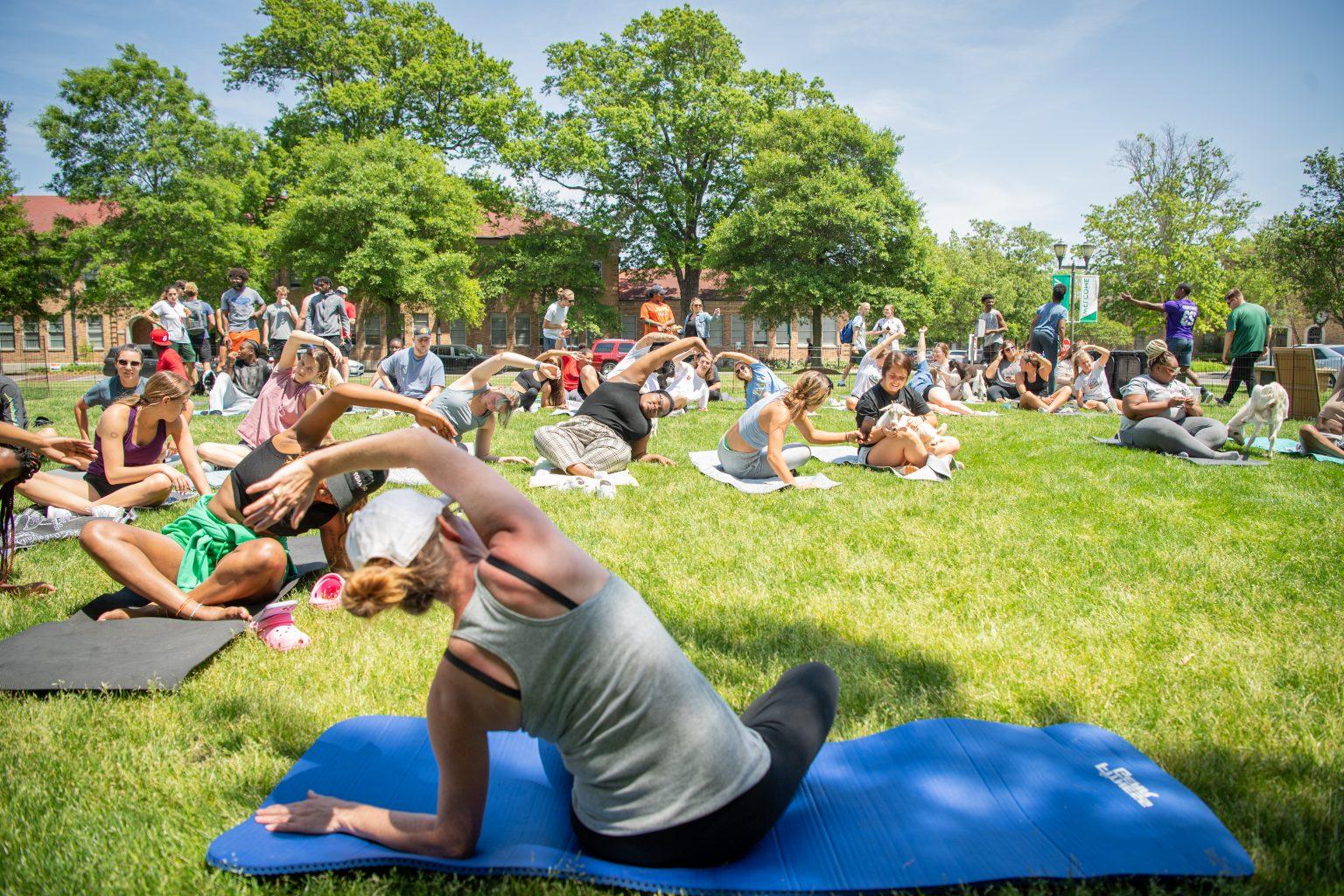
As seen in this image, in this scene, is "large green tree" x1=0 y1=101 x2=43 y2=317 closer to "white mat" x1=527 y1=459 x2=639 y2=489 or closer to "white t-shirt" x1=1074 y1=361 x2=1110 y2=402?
"white mat" x1=527 y1=459 x2=639 y2=489

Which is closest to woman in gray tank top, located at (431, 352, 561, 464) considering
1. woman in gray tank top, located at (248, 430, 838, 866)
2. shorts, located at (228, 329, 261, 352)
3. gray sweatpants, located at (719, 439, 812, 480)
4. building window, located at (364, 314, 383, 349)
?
gray sweatpants, located at (719, 439, 812, 480)

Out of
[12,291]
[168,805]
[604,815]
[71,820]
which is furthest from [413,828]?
[12,291]

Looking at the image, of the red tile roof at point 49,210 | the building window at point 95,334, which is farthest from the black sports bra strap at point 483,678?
the red tile roof at point 49,210

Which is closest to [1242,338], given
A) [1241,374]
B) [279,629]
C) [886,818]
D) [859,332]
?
[1241,374]

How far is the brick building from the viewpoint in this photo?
41.8 m

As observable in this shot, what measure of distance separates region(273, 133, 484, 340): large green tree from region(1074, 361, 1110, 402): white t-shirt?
87.8 ft

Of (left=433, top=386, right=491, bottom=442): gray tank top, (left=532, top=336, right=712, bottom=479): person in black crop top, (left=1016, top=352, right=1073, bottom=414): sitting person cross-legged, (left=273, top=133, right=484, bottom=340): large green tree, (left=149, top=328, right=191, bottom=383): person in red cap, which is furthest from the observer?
(left=273, top=133, right=484, bottom=340): large green tree

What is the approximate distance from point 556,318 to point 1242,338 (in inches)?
500

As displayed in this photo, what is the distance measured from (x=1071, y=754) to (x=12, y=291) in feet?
149

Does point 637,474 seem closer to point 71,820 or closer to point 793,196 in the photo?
point 71,820

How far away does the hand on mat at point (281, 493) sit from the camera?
222 cm

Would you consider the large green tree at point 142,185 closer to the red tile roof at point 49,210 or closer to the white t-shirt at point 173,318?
the red tile roof at point 49,210

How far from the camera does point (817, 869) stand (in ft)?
7.16

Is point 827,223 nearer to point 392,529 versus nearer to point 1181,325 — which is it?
point 1181,325
